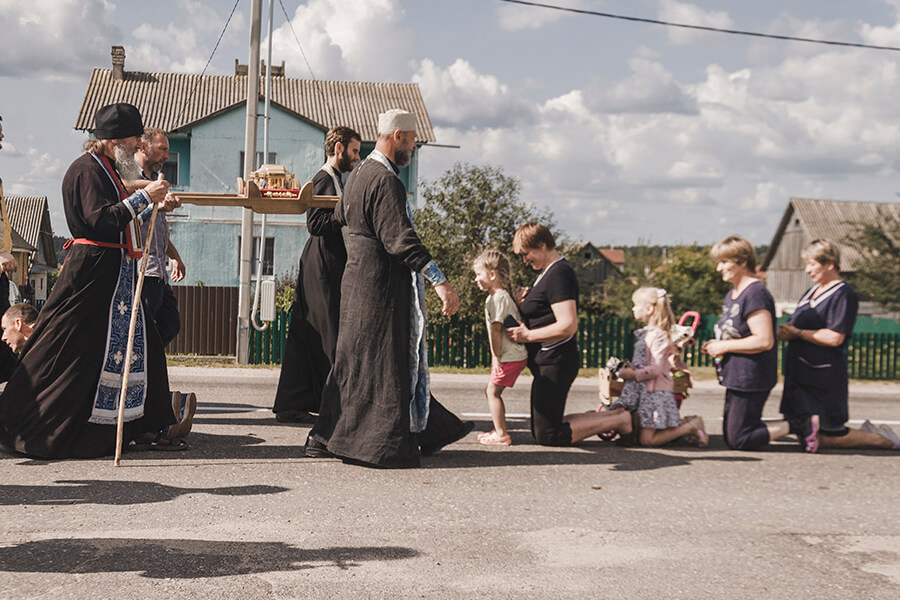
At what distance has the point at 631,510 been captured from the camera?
5133 millimetres

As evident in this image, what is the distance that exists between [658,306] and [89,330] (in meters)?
4.12

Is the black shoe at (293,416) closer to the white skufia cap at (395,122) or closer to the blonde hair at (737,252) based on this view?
the white skufia cap at (395,122)

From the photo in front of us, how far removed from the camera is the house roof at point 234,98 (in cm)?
3472

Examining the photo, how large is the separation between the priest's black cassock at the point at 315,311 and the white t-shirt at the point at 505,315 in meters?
1.32

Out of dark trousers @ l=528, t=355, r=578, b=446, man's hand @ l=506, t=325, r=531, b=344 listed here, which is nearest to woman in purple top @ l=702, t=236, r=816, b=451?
dark trousers @ l=528, t=355, r=578, b=446

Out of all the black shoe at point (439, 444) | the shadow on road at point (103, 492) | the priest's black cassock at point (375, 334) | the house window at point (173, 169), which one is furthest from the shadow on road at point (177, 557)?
the house window at point (173, 169)

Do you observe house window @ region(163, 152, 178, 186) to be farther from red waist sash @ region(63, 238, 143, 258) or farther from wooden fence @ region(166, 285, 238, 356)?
red waist sash @ region(63, 238, 143, 258)

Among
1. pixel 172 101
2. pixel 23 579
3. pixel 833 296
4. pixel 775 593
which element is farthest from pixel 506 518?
pixel 172 101

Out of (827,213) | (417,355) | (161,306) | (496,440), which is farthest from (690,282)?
(417,355)

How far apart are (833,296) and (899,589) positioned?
12.0 feet

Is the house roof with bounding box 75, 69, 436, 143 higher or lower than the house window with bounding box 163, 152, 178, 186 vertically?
higher

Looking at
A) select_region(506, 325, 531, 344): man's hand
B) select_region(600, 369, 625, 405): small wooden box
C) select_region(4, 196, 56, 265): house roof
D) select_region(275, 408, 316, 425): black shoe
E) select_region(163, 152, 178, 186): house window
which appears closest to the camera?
select_region(506, 325, 531, 344): man's hand

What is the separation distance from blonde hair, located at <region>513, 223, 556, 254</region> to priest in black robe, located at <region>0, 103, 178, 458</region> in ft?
8.31

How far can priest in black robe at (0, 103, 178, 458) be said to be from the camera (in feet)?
19.0
